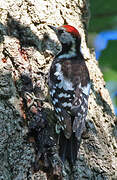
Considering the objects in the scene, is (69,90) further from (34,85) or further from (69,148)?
(69,148)

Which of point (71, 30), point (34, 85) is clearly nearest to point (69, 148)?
point (34, 85)

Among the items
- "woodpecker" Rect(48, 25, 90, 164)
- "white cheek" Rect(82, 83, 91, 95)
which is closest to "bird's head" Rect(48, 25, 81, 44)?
"woodpecker" Rect(48, 25, 90, 164)

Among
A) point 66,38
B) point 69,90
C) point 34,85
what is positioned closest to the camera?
point 34,85

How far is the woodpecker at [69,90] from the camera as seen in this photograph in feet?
10.2

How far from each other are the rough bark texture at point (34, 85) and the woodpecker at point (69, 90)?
3.1 inches

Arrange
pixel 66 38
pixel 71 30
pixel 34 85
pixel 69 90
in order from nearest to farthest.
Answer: pixel 34 85 → pixel 69 90 → pixel 71 30 → pixel 66 38

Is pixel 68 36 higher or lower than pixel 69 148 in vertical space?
higher

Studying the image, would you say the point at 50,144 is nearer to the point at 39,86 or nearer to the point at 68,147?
the point at 68,147

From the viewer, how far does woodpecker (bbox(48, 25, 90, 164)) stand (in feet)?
10.2

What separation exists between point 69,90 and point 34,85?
35 cm

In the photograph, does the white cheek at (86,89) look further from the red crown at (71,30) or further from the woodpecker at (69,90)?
the red crown at (71,30)

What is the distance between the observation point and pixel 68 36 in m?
4.25

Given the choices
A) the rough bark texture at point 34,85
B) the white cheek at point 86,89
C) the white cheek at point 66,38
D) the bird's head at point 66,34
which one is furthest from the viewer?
the white cheek at point 66,38

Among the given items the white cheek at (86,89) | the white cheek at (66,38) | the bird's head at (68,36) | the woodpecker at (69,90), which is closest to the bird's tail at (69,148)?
the woodpecker at (69,90)
